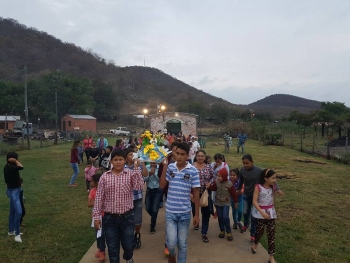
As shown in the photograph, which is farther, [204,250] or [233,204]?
[233,204]

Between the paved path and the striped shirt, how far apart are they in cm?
126

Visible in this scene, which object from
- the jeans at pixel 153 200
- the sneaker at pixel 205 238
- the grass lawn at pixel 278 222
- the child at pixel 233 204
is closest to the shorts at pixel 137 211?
the jeans at pixel 153 200

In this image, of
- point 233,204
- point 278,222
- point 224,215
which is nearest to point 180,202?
point 224,215

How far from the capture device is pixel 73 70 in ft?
347

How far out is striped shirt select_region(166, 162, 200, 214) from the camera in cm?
366

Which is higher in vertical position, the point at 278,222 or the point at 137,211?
the point at 137,211

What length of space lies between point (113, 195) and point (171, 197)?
0.73 meters

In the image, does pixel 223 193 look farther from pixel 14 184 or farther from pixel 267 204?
pixel 14 184

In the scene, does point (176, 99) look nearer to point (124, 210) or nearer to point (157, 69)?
point (157, 69)

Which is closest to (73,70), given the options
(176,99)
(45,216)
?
(176,99)

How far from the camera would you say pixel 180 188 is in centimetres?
370

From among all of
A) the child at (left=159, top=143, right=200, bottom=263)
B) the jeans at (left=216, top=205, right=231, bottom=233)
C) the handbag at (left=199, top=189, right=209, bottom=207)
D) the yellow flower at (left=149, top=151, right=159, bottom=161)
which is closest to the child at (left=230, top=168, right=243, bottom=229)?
the jeans at (left=216, top=205, right=231, bottom=233)

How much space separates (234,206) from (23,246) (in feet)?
12.5

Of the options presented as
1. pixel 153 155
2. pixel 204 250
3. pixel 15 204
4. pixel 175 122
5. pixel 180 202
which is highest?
pixel 175 122
